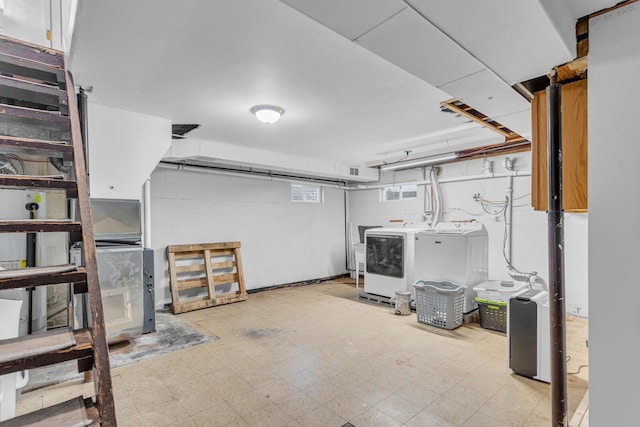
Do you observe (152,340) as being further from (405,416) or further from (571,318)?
(571,318)

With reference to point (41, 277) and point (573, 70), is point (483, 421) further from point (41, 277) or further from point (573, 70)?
point (41, 277)

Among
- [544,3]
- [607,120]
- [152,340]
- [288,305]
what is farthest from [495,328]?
[152,340]

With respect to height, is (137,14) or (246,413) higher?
(137,14)

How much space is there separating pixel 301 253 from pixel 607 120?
600 cm

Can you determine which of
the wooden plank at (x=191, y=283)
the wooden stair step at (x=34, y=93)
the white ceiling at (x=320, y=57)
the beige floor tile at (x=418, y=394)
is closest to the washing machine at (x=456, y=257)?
the white ceiling at (x=320, y=57)

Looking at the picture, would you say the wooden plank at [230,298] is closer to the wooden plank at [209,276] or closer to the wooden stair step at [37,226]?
the wooden plank at [209,276]

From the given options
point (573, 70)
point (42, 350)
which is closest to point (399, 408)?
point (42, 350)

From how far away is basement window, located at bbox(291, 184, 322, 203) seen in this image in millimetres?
7070

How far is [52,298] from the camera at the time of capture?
3.69 meters

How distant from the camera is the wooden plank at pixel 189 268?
17.2 ft

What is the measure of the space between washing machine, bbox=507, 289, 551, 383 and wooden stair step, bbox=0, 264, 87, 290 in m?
3.22

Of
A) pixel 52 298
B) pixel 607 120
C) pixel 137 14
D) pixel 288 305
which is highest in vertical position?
pixel 137 14

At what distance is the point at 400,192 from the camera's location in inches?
273

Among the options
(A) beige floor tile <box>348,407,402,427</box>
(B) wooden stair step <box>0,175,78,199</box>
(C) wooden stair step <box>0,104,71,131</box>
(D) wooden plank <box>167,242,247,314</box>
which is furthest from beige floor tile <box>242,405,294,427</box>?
(D) wooden plank <box>167,242,247,314</box>
